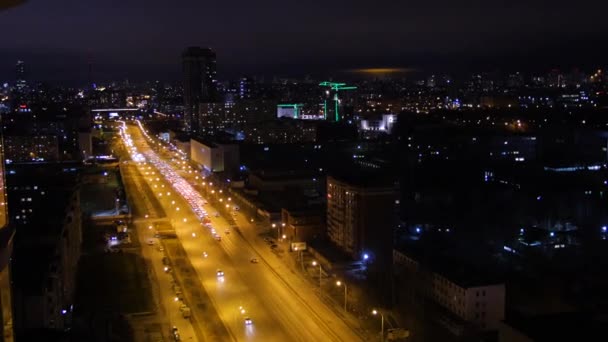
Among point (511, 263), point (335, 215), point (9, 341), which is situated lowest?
point (511, 263)

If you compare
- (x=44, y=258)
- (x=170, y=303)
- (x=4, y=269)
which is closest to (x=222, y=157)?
(x=170, y=303)

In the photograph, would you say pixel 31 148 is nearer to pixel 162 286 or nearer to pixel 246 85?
pixel 162 286

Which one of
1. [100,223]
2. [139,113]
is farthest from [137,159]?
[139,113]

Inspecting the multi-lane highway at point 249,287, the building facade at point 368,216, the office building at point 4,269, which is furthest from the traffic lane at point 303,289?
the office building at point 4,269

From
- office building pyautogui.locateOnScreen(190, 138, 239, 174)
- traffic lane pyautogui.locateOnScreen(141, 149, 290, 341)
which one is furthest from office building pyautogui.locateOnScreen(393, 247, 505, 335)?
office building pyautogui.locateOnScreen(190, 138, 239, 174)

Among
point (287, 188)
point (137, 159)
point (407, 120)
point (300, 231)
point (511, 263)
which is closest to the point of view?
point (511, 263)

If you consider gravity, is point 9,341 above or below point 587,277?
above

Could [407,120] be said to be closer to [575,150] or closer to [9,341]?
[575,150]
